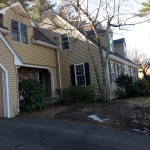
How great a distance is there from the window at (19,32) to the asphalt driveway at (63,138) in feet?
26.0

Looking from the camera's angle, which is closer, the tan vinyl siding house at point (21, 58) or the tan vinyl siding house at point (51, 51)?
the tan vinyl siding house at point (21, 58)

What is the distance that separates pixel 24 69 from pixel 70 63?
13.7 ft

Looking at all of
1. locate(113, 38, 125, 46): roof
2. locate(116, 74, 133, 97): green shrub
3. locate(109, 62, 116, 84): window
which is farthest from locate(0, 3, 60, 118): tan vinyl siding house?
locate(113, 38, 125, 46): roof

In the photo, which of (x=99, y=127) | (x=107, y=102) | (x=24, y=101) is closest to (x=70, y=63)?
(x=107, y=102)

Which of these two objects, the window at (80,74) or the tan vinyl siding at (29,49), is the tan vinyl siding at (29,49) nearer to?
the tan vinyl siding at (29,49)

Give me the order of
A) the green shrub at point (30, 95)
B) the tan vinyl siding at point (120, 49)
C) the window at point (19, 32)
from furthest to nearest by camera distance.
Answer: the tan vinyl siding at point (120, 49)
the window at point (19, 32)
the green shrub at point (30, 95)

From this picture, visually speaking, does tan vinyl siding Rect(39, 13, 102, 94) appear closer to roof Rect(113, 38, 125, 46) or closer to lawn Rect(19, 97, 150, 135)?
lawn Rect(19, 97, 150, 135)

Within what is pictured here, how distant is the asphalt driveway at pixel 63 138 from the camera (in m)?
8.29

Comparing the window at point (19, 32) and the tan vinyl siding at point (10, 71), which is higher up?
the window at point (19, 32)

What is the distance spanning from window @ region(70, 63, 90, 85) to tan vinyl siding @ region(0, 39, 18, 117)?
27.1 feet

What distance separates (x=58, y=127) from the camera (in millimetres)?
11219

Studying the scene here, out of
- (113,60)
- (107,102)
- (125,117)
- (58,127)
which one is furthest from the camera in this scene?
(113,60)

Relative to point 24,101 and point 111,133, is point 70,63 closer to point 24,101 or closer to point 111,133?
→ point 24,101

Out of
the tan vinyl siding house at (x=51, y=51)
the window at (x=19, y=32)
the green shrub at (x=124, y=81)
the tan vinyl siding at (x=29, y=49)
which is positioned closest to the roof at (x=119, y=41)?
the tan vinyl siding house at (x=51, y=51)
